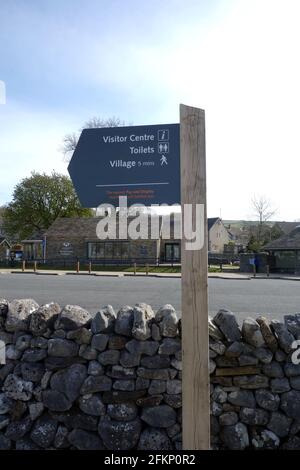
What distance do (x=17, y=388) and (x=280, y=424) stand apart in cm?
227

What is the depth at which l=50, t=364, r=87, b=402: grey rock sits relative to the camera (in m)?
3.16

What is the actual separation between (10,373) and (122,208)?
1876 millimetres

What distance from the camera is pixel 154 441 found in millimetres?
3062

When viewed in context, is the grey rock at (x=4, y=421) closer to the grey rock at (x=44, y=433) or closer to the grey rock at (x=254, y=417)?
the grey rock at (x=44, y=433)

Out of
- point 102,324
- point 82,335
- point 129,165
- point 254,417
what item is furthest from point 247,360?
point 129,165

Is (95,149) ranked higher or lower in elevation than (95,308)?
higher

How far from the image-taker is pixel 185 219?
2412 mm

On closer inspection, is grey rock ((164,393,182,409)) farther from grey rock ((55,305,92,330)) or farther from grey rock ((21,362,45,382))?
grey rock ((21,362,45,382))

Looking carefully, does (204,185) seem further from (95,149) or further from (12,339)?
(12,339)

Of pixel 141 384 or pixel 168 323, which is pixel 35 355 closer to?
pixel 141 384

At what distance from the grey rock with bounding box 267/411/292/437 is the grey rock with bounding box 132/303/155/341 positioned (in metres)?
1.26

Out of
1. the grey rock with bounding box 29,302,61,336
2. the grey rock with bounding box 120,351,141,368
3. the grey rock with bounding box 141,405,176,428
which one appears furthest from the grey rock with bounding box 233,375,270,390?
the grey rock with bounding box 29,302,61,336

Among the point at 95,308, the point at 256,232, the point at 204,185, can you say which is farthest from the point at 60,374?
the point at 256,232

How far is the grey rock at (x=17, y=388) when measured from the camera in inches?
127
